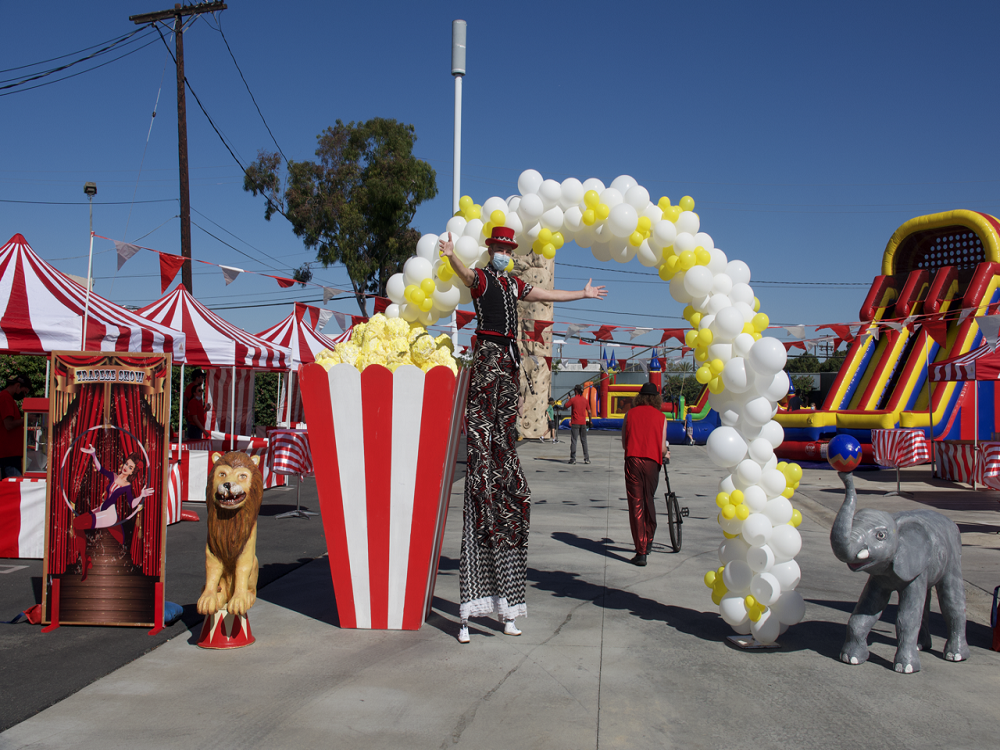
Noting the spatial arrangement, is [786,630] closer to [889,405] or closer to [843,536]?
[843,536]

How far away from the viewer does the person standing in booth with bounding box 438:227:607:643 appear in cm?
452

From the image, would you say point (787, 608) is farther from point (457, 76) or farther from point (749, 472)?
point (457, 76)

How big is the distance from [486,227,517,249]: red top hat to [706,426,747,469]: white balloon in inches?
69.4

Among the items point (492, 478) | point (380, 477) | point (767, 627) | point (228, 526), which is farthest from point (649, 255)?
point (228, 526)

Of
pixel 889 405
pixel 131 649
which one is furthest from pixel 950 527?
pixel 889 405

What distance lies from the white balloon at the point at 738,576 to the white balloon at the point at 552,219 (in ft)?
7.83

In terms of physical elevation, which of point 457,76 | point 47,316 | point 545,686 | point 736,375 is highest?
point 457,76

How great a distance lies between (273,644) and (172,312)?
7943 millimetres

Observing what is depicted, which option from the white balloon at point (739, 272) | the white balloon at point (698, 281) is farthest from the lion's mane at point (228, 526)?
the white balloon at point (739, 272)

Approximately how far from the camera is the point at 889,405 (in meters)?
15.9

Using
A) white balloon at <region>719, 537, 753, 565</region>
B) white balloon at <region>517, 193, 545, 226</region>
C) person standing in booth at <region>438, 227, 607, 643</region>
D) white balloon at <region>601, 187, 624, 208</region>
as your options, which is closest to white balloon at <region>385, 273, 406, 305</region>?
person standing in booth at <region>438, 227, 607, 643</region>

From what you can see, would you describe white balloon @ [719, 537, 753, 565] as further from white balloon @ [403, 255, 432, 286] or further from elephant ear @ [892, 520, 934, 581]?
white balloon @ [403, 255, 432, 286]

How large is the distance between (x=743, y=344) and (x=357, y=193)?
20493 mm

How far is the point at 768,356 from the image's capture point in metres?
4.18
